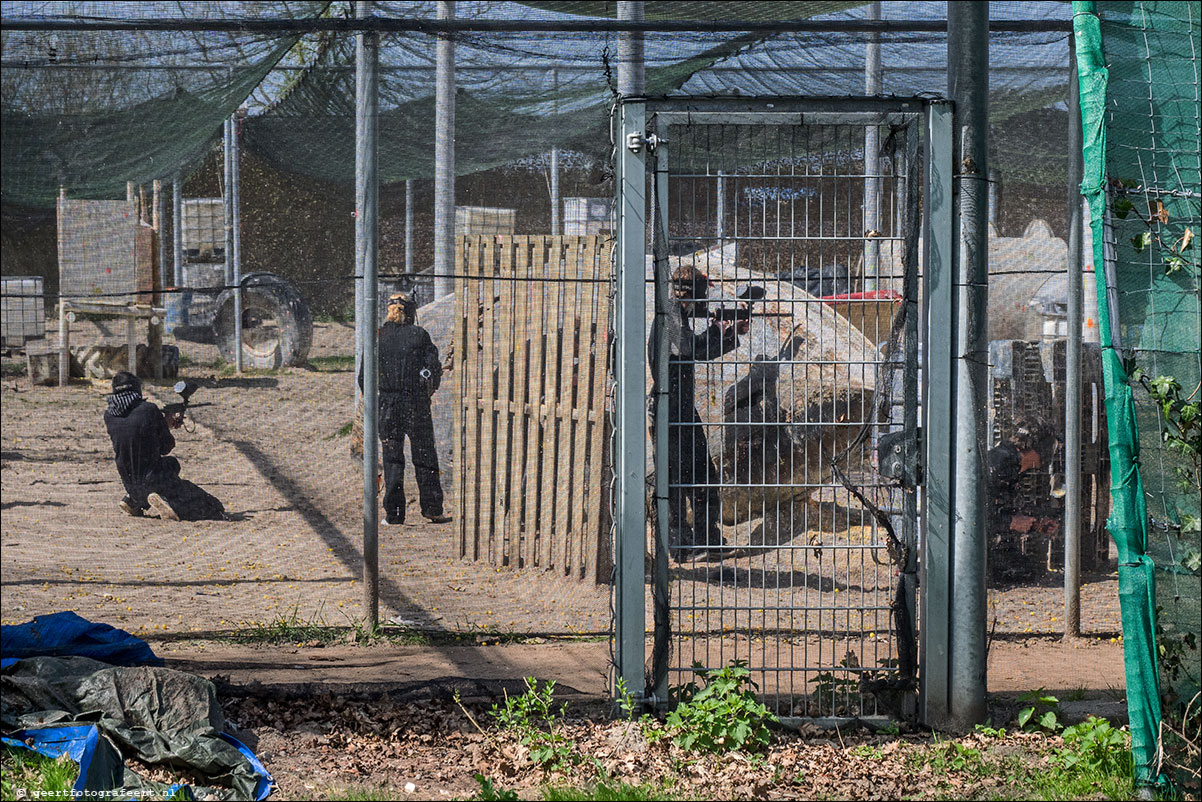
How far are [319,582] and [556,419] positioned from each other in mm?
1554

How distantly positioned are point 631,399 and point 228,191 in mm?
2866

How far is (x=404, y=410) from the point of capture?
5.91 metres

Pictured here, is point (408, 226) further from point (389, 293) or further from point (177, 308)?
point (177, 308)

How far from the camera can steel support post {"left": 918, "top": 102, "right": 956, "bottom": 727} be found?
416cm

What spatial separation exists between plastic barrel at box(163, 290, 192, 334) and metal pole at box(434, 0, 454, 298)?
4.14 ft

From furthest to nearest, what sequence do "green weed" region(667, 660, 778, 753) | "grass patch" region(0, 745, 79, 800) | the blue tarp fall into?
the blue tarp < "green weed" region(667, 660, 778, 753) < "grass patch" region(0, 745, 79, 800)

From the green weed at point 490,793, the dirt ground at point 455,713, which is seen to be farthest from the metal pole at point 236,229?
the green weed at point 490,793

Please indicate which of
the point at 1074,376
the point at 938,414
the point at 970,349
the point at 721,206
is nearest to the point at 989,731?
the point at 938,414

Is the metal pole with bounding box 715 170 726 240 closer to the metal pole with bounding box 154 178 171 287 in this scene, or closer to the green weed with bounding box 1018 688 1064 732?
the green weed with bounding box 1018 688 1064 732

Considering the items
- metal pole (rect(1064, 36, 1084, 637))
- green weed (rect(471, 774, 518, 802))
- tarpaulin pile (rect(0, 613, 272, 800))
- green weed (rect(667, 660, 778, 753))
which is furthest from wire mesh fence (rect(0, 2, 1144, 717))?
green weed (rect(471, 774, 518, 802))

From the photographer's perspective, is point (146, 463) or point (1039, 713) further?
point (146, 463)

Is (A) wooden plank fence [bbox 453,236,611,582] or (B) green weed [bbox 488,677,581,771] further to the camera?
(A) wooden plank fence [bbox 453,236,611,582]

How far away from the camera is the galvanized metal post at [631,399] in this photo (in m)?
4.14

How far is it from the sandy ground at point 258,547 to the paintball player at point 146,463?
50 mm
